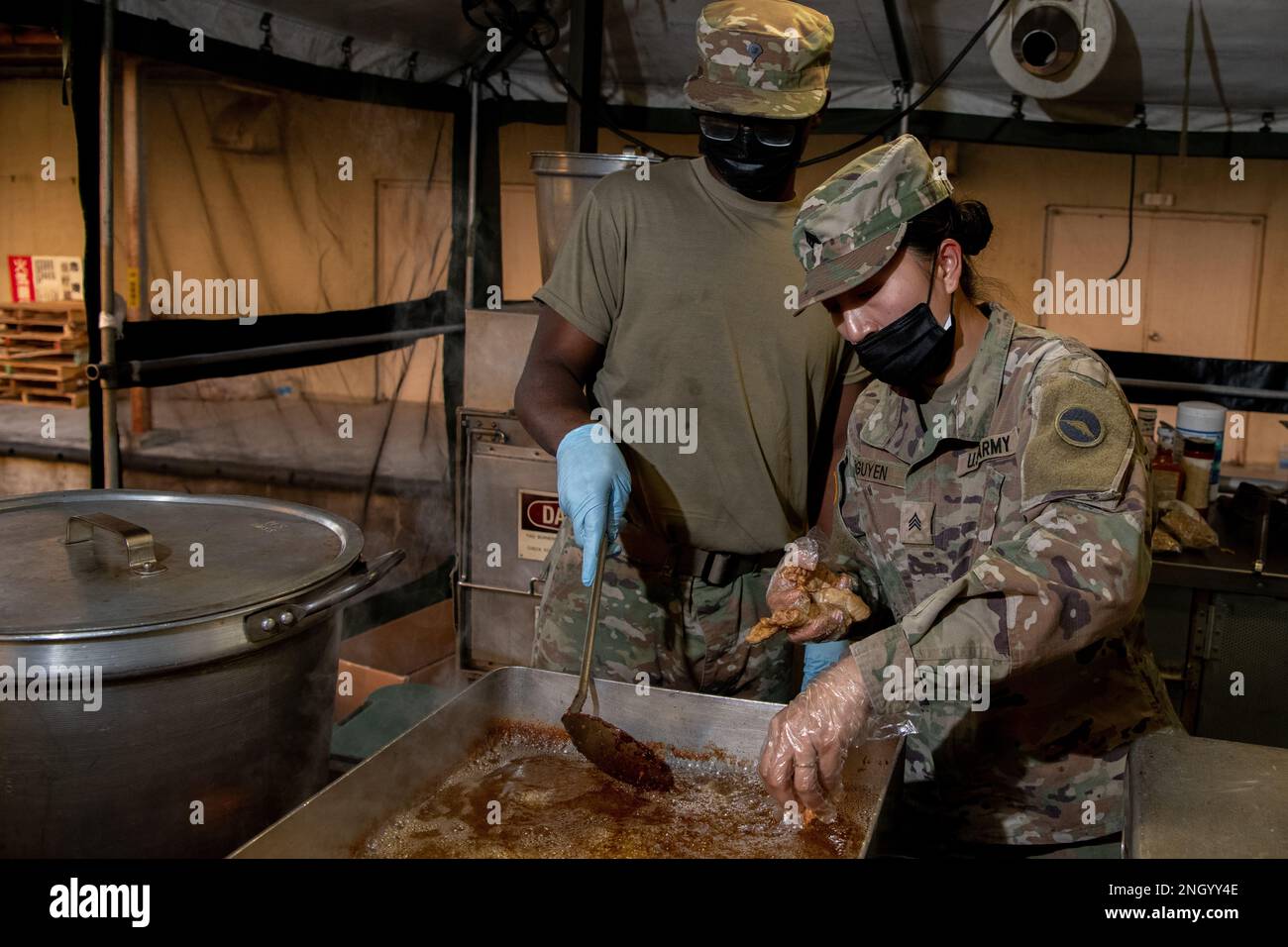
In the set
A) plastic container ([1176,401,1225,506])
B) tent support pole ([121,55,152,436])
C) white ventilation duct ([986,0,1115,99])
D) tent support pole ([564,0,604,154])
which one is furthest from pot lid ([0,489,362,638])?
white ventilation duct ([986,0,1115,99])

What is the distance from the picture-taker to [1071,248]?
707 cm

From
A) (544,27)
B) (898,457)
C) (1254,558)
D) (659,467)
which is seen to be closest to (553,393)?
(659,467)

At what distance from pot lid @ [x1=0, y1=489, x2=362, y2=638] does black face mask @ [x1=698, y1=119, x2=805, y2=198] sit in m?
1.06

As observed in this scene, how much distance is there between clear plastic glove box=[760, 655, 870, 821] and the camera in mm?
1309

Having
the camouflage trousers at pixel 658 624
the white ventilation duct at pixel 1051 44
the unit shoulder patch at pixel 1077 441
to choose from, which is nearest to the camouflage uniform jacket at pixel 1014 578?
the unit shoulder patch at pixel 1077 441

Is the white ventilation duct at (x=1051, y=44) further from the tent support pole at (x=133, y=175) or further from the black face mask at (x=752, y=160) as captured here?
the tent support pole at (x=133, y=175)

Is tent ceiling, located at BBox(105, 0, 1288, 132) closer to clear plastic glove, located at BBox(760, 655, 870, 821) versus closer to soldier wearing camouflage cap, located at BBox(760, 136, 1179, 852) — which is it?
soldier wearing camouflage cap, located at BBox(760, 136, 1179, 852)

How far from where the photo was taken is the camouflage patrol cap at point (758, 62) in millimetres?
2027

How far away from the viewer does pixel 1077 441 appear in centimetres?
145

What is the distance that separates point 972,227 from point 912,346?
21cm

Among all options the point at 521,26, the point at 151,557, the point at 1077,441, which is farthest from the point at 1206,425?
the point at 151,557

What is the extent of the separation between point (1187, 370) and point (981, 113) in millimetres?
1486

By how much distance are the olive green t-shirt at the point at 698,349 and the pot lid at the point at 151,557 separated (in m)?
0.70

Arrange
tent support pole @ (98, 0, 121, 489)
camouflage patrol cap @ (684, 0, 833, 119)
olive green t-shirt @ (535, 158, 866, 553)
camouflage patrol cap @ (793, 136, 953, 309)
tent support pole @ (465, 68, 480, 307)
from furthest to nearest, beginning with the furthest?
tent support pole @ (465, 68, 480, 307)
tent support pole @ (98, 0, 121, 489)
olive green t-shirt @ (535, 158, 866, 553)
camouflage patrol cap @ (684, 0, 833, 119)
camouflage patrol cap @ (793, 136, 953, 309)
